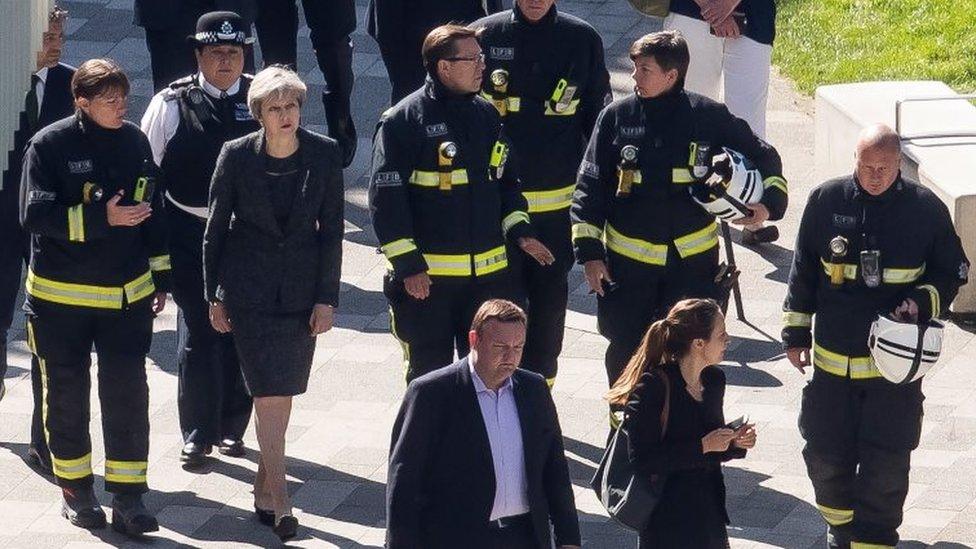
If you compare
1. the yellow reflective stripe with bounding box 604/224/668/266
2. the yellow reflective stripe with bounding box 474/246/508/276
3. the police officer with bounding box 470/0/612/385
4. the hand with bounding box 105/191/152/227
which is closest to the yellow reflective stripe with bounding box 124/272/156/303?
the hand with bounding box 105/191/152/227

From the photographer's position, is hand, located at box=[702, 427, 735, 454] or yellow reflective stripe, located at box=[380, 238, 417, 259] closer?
hand, located at box=[702, 427, 735, 454]

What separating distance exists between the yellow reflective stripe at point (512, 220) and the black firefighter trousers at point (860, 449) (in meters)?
1.40

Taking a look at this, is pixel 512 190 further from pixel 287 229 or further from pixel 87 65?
pixel 87 65

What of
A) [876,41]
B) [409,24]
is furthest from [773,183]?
[876,41]

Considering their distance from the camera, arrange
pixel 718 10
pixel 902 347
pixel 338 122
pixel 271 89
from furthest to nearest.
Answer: pixel 338 122
pixel 718 10
pixel 271 89
pixel 902 347

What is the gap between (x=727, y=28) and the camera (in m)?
12.5

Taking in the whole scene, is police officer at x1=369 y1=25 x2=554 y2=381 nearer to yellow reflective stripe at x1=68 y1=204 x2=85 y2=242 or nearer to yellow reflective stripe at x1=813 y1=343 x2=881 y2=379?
yellow reflective stripe at x1=68 y1=204 x2=85 y2=242

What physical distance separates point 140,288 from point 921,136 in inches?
192

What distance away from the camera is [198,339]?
32.2ft

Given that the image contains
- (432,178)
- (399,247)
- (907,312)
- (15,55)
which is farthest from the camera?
(432,178)

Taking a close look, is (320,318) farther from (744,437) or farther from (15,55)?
(15,55)

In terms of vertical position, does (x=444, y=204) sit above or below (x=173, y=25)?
below

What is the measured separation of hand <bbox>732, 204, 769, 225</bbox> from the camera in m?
9.30

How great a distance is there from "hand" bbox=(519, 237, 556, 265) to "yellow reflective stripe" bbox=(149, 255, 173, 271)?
58.2 inches
